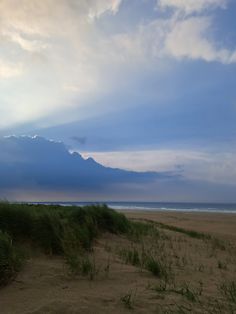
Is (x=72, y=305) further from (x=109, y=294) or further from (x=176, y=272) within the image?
(x=176, y=272)

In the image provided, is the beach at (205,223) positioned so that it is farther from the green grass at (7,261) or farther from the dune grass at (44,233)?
the green grass at (7,261)

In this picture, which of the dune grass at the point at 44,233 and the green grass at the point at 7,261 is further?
the dune grass at the point at 44,233

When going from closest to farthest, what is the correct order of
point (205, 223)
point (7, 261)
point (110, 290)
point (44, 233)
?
1. point (110, 290)
2. point (7, 261)
3. point (44, 233)
4. point (205, 223)

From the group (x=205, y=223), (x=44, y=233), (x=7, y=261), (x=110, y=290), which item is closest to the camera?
(x=110, y=290)

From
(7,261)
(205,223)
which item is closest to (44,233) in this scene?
(7,261)

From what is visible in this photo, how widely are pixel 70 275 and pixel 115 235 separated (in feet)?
18.8

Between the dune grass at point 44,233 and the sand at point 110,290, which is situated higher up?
→ the dune grass at point 44,233

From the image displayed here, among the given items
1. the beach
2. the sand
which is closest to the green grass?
the sand

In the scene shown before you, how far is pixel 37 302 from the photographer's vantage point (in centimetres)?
498

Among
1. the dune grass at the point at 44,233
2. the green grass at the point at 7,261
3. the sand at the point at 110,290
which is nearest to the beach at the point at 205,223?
the dune grass at the point at 44,233

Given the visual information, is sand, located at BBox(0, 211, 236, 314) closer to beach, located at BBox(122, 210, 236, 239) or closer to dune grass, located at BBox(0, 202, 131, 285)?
dune grass, located at BBox(0, 202, 131, 285)

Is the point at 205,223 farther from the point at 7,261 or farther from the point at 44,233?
the point at 7,261

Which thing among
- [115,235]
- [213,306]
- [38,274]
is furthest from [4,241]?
[115,235]

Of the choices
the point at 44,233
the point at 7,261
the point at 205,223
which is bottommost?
the point at 205,223
